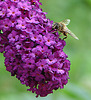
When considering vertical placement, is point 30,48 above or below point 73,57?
below

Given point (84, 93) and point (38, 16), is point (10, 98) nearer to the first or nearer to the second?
point (84, 93)

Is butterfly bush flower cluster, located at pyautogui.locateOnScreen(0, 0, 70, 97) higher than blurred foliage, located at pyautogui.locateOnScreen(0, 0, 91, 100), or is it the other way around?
blurred foliage, located at pyautogui.locateOnScreen(0, 0, 91, 100)

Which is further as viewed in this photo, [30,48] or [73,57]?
[73,57]

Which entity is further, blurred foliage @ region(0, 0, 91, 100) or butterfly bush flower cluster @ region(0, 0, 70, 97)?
blurred foliage @ region(0, 0, 91, 100)

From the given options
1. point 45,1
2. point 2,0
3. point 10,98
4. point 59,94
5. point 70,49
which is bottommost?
point 10,98

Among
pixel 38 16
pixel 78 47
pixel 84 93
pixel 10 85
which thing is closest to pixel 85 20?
pixel 78 47
